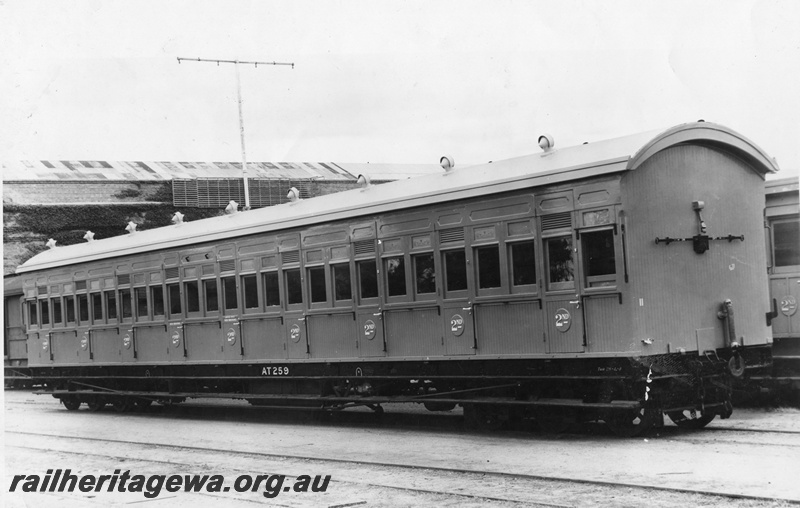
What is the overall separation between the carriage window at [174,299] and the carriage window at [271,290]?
2.85 m

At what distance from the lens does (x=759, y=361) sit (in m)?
12.5

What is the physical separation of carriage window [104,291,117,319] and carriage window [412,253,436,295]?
9.33m

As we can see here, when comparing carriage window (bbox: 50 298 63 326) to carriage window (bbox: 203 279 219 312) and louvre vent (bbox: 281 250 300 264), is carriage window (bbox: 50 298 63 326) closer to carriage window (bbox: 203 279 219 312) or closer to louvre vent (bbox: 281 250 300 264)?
carriage window (bbox: 203 279 219 312)

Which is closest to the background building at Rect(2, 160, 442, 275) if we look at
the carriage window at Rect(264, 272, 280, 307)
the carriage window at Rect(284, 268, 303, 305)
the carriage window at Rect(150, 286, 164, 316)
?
the carriage window at Rect(150, 286, 164, 316)

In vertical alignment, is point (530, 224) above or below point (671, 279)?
above

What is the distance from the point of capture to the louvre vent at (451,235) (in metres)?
13.1

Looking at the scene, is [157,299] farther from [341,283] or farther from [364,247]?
[364,247]

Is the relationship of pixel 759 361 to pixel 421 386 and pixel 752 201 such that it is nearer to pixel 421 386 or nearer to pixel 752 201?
pixel 752 201

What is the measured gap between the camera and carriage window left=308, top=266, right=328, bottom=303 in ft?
50.4

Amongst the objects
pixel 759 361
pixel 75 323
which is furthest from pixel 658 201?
pixel 75 323

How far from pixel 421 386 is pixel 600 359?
12.4ft

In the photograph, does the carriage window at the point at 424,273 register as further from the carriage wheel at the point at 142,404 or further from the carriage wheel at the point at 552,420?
the carriage wheel at the point at 142,404

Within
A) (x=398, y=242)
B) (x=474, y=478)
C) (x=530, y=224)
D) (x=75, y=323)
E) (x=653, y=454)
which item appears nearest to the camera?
(x=474, y=478)

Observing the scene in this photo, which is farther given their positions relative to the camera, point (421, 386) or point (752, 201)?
point (421, 386)
